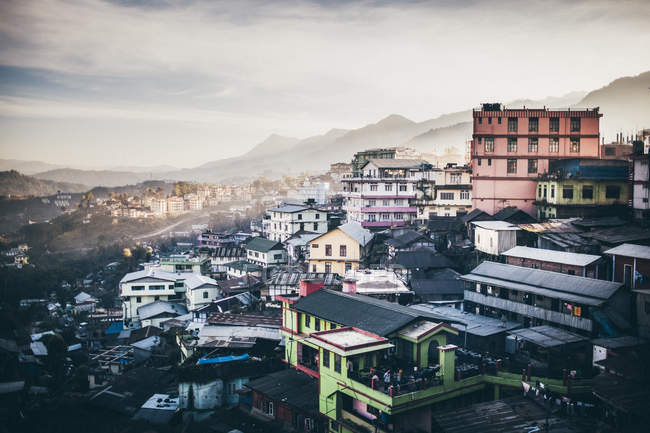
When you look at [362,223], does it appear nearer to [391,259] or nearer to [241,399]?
[391,259]

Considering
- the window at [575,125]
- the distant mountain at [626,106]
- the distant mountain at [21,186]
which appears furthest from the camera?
the distant mountain at [21,186]

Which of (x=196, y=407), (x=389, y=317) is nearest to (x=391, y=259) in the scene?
(x=389, y=317)

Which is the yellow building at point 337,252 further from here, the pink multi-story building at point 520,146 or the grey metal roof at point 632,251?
the grey metal roof at point 632,251

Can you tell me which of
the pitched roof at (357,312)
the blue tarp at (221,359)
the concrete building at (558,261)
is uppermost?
the concrete building at (558,261)

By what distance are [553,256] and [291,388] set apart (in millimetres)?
13479

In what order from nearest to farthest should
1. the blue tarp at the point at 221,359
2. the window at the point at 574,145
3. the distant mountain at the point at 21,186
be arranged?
the blue tarp at the point at 221,359 → the window at the point at 574,145 → the distant mountain at the point at 21,186

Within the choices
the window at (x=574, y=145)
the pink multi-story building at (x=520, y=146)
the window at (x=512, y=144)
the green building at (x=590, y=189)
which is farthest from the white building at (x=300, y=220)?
the window at (x=574, y=145)

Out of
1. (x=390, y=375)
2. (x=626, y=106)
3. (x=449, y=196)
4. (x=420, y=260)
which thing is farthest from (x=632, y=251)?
(x=626, y=106)

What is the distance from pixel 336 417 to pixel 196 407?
8018 millimetres

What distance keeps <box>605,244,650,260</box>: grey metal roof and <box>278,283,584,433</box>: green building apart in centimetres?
661

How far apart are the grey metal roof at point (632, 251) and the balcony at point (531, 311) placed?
340 cm

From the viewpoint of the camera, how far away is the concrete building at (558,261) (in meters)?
19.4

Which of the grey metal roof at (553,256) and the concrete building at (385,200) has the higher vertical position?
the concrete building at (385,200)

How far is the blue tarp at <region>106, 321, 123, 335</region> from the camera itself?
34656mm
